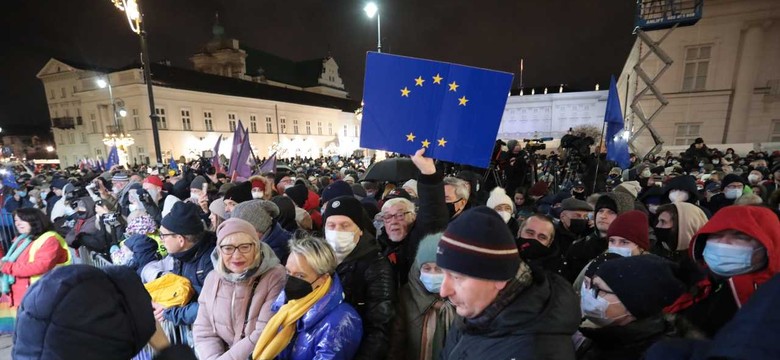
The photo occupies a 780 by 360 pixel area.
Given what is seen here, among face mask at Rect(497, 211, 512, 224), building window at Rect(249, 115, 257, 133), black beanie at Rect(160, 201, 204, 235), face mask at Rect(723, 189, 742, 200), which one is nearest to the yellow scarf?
black beanie at Rect(160, 201, 204, 235)

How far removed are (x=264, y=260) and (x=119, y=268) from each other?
1.24m

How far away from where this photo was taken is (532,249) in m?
2.84

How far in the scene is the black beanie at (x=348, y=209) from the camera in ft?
9.00

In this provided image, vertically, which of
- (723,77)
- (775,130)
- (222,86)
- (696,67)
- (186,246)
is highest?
(222,86)

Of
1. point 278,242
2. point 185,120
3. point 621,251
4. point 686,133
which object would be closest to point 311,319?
point 278,242

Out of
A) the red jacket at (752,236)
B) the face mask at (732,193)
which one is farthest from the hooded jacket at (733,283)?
the face mask at (732,193)

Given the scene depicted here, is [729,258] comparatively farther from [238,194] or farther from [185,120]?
[185,120]

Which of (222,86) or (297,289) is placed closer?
(297,289)

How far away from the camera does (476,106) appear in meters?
2.76

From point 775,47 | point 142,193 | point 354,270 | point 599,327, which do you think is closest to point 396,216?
point 354,270

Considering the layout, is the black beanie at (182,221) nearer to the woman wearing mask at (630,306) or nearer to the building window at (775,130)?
the woman wearing mask at (630,306)

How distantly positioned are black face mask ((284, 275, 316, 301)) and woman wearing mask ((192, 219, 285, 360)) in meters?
0.53

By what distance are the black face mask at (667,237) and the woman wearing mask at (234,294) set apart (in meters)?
3.54

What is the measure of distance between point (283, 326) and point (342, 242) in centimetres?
81
